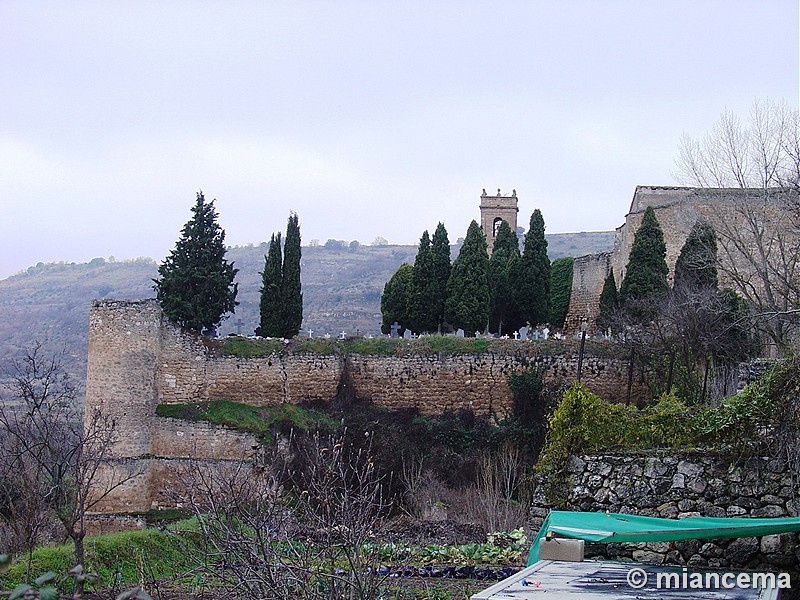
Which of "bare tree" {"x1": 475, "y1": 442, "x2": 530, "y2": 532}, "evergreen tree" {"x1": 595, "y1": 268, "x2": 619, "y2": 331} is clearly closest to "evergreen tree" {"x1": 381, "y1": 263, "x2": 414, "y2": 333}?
"evergreen tree" {"x1": 595, "y1": 268, "x2": 619, "y2": 331}

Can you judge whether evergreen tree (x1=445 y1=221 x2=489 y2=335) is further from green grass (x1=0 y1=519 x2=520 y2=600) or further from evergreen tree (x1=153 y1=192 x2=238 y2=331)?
green grass (x1=0 y1=519 x2=520 y2=600)

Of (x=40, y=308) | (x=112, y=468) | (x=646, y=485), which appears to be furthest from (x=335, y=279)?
(x=646, y=485)

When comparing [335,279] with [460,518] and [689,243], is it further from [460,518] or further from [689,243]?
[460,518]

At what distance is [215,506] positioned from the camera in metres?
9.04

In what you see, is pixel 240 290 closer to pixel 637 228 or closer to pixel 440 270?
pixel 637 228

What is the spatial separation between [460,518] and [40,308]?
87.1 metres

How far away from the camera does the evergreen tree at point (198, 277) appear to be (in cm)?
2827

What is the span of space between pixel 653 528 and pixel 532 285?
26.0 meters

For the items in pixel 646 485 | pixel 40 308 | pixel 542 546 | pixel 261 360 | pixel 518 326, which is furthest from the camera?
pixel 40 308

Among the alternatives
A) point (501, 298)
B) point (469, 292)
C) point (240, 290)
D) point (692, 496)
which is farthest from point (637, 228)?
point (240, 290)

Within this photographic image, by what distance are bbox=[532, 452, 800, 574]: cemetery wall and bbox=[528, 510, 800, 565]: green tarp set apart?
49cm

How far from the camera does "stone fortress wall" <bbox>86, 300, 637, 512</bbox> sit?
26.6m

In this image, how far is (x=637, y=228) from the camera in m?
36.6

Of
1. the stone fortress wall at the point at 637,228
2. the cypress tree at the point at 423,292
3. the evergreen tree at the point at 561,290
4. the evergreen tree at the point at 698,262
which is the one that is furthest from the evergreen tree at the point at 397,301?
the evergreen tree at the point at 698,262
